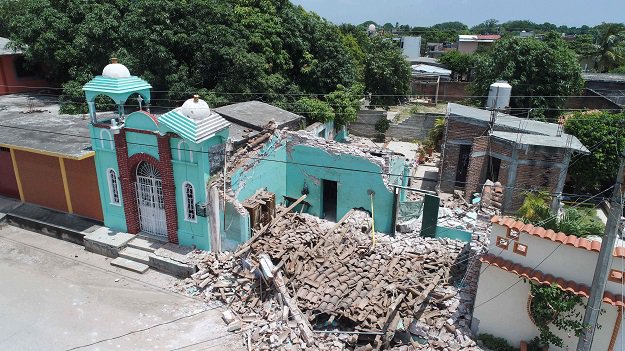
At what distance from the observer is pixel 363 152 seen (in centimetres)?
1708

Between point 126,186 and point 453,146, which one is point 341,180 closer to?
point 453,146

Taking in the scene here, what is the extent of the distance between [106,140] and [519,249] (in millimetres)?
13782

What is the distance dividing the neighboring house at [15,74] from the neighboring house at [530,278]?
3196 centimetres

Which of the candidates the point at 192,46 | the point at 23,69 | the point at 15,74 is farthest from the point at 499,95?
the point at 15,74

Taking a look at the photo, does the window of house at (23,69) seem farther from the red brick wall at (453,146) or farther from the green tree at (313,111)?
the red brick wall at (453,146)

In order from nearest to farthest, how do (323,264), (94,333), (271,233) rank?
(94,333) < (323,264) < (271,233)

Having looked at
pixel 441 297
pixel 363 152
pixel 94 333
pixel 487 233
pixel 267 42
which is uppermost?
pixel 267 42

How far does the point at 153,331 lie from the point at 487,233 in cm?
986

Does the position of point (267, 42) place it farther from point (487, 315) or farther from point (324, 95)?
point (487, 315)

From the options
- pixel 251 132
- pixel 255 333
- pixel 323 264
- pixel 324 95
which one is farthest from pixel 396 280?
pixel 324 95

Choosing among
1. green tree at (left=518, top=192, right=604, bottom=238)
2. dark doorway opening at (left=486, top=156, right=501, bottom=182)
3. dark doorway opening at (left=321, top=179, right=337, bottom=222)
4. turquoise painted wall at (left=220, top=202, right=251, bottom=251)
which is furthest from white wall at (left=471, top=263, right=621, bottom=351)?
dark doorway opening at (left=486, top=156, right=501, bottom=182)

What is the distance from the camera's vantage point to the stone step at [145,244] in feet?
50.9

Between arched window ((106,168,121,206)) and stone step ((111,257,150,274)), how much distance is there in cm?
225

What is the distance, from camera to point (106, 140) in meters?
15.7
